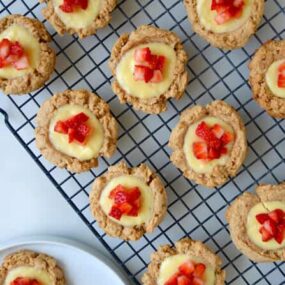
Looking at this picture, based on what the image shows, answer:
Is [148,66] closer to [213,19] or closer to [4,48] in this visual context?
[213,19]

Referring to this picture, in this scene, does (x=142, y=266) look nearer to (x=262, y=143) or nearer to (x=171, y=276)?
(x=171, y=276)

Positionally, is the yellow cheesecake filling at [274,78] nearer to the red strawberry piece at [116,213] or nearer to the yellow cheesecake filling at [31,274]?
the red strawberry piece at [116,213]

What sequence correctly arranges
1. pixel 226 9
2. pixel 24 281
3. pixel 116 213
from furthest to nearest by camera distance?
pixel 24 281
pixel 116 213
pixel 226 9

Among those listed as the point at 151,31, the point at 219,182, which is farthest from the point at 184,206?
the point at 151,31

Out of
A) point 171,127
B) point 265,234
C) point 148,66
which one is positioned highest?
Result: point 148,66

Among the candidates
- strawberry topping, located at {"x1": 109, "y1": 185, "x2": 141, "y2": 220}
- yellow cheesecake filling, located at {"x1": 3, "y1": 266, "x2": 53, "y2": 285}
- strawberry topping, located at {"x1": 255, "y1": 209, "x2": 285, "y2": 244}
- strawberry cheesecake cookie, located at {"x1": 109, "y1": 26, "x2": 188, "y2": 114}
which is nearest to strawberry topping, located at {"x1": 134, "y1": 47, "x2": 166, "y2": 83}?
strawberry cheesecake cookie, located at {"x1": 109, "y1": 26, "x2": 188, "y2": 114}

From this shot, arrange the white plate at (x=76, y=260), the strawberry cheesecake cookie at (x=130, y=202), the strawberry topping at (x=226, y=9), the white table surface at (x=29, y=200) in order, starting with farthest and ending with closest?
the white table surface at (x=29, y=200) → the white plate at (x=76, y=260) → the strawberry cheesecake cookie at (x=130, y=202) → the strawberry topping at (x=226, y=9)

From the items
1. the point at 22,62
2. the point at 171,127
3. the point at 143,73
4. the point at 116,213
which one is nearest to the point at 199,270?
the point at 116,213

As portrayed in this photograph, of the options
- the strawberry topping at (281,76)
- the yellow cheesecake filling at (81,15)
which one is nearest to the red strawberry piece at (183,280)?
the strawberry topping at (281,76)
